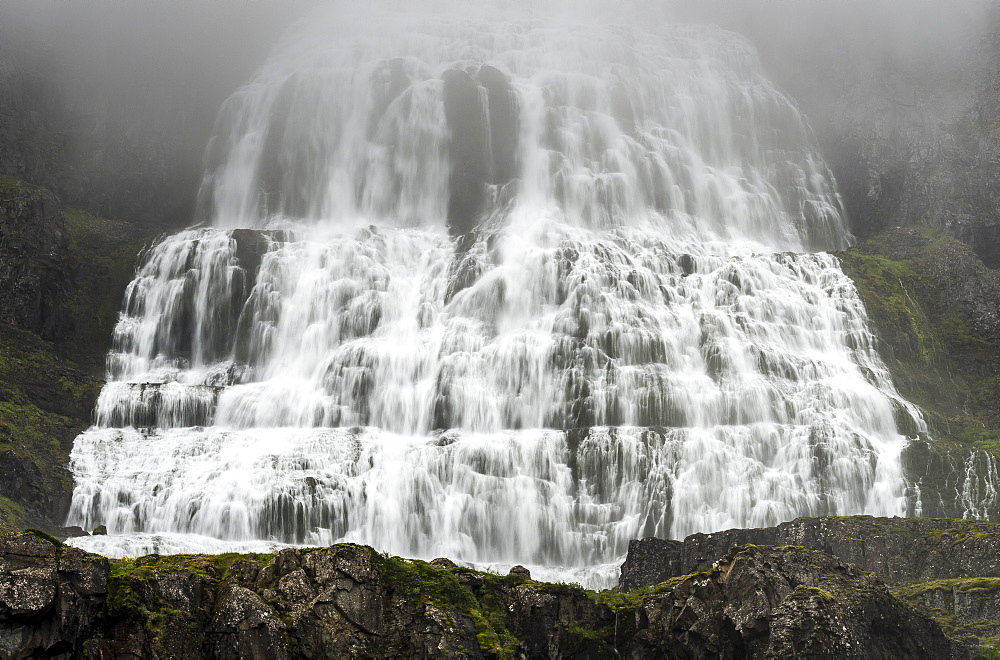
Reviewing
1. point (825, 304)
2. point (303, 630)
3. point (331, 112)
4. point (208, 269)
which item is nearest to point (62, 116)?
point (331, 112)

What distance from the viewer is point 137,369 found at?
59.1 meters

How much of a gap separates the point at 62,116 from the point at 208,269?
87.6 ft

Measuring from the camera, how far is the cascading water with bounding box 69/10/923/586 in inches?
1832

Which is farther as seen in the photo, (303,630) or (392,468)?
(392,468)

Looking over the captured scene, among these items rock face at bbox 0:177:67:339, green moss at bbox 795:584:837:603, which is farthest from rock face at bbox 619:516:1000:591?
rock face at bbox 0:177:67:339

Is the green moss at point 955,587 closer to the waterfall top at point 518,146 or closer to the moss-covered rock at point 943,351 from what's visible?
the moss-covered rock at point 943,351

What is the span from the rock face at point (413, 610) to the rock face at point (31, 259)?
36.0 meters

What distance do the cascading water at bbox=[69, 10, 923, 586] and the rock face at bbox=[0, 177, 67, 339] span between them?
4.60 meters

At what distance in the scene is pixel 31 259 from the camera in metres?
61.0

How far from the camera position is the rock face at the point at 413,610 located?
23.6 metres

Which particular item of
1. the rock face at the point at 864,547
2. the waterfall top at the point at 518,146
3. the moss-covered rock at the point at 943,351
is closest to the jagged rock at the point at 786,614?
the rock face at the point at 864,547

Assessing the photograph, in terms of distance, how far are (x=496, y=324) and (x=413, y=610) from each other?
32314mm

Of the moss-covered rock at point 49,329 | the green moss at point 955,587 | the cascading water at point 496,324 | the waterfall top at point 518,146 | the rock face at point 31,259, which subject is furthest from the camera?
the waterfall top at point 518,146

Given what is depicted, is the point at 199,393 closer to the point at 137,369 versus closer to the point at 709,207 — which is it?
the point at 137,369
